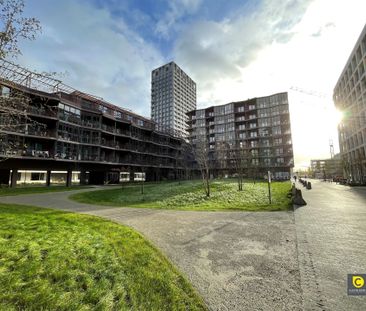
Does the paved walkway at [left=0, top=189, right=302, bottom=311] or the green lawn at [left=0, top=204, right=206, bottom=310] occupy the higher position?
the green lawn at [left=0, top=204, right=206, bottom=310]

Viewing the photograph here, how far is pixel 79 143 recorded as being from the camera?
39344 millimetres

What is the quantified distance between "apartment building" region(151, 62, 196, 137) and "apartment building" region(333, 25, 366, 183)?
92.6 meters

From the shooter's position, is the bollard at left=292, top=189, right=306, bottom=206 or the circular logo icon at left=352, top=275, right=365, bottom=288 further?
the bollard at left=292, top=189, right=306, bottom=206

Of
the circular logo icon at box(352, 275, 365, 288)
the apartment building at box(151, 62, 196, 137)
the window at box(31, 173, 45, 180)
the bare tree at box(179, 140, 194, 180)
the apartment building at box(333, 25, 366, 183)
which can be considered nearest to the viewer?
the circular logo icon at box(352, 275, 365, 288)

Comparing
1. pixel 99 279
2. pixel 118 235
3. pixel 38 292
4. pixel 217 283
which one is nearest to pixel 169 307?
pixel 217 283

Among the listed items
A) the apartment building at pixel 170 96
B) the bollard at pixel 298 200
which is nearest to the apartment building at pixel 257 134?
the bollard at pixel 298 200

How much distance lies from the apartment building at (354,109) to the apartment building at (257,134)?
50.2ft

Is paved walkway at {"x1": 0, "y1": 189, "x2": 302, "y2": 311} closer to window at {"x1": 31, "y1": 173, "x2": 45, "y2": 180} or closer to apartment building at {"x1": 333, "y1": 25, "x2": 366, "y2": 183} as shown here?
window at {"x1": 31, "y1": 173, "x2": 45, "y2": 180}

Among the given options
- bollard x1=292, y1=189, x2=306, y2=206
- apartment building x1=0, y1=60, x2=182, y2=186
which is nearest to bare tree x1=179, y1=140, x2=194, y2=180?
apartment building x1=0, y1=60, x2=182, y2=186

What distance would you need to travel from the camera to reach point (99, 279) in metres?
4.42

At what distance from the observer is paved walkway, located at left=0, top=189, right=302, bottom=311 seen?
3920 millimetres

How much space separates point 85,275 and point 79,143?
39.5m

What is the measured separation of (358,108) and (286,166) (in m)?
27.6

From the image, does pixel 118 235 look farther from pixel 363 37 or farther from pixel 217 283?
pixel 363 37
